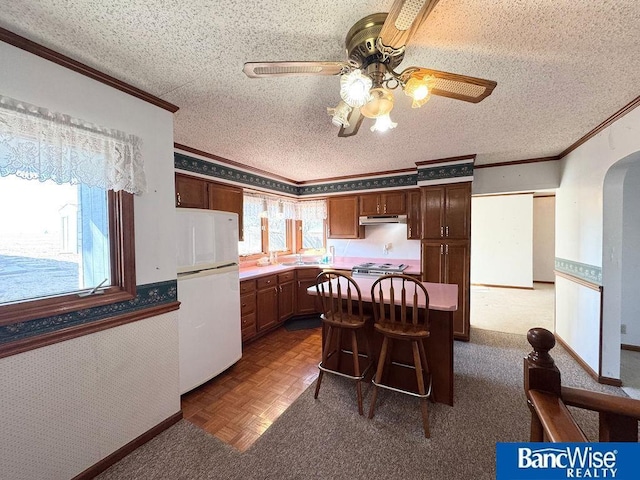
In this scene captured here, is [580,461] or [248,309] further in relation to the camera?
[248,309]

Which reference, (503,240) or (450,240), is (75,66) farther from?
(503,240)

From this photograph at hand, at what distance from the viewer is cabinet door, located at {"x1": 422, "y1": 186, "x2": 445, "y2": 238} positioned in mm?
3330

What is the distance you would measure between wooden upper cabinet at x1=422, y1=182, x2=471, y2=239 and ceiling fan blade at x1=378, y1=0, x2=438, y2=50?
106 inches

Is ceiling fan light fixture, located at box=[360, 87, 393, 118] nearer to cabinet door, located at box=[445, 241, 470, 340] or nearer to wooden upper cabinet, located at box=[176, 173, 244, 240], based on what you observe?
wooden upper cabinet, located at box=[176, 173, 244, 240]

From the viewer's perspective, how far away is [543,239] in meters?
6.31

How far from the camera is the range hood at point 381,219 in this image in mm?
3798

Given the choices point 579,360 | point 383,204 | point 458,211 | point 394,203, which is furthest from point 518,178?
point 579,360

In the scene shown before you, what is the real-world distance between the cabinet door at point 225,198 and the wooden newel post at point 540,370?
10.2 feet

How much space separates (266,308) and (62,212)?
2.39 m

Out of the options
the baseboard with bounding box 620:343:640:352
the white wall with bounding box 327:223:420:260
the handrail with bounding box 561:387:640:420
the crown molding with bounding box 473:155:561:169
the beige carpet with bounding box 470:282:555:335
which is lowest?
the beige carpet with bounding box 470:282:555:335

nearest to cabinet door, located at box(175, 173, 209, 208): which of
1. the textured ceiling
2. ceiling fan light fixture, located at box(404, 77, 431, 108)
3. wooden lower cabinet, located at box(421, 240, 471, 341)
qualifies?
the textured ceiling

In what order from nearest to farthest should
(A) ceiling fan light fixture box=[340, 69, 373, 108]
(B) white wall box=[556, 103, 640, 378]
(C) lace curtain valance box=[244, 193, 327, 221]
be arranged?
(A) ceiling fan light fixture box=[340, 69, 373, 108] → (B) white wall box=[556, 103, 640, 378] → (C) lace curtain valance box=[244, 193, 327, 221]

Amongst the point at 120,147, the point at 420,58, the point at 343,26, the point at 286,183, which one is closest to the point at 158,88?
the point at 120,147

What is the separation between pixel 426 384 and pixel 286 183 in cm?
357
